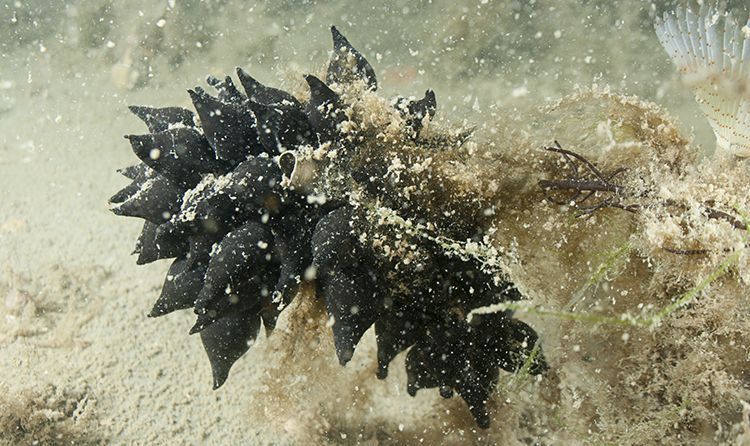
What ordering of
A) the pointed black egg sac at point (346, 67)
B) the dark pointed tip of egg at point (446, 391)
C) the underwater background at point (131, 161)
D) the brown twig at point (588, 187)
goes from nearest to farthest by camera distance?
the brown twig at point (588, 187) < the pointed black egg sac at point (346, 67) < the dark pointed tip of egg at point (446, 391) < the underwater background at point (131, 161)

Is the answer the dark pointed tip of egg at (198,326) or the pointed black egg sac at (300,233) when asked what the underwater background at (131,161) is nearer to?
the pointed black egg sac at (300,233)

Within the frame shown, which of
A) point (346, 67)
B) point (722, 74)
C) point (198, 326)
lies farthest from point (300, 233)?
point (722, 74)

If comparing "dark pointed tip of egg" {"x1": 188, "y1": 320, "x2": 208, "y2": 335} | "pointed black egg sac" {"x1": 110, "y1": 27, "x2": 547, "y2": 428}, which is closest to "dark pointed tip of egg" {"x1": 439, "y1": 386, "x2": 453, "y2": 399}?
"pointed black egg sac" {"x1": 110, "y1": 27, "x2": 547, "y2": 428}

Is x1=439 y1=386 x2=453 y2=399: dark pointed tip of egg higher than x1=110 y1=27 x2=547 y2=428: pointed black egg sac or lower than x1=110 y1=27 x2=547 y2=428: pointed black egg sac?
lower

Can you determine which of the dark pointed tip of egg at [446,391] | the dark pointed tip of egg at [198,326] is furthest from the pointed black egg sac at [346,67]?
the dark pointed tip of egg at [446,391]

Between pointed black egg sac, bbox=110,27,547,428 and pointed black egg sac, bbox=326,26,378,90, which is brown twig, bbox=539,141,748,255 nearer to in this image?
pointed black egg sac, bbox=110,27,547,428

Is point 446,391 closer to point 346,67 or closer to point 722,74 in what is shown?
point 346,67

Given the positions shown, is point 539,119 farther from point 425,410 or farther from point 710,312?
point 425,410
